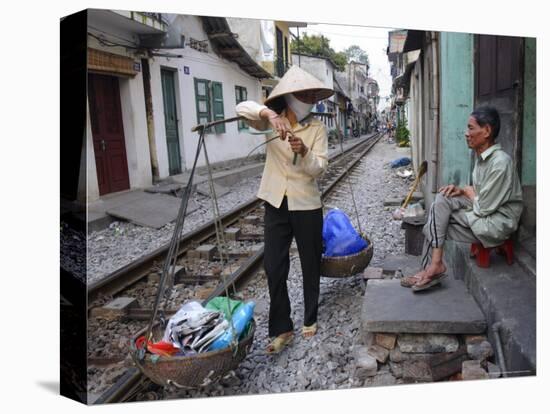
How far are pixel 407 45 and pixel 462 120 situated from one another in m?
1.04

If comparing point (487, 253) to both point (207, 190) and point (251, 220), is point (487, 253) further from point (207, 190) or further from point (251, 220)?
point (207, 190)

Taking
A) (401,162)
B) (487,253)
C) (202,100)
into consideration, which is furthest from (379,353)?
(401,162)

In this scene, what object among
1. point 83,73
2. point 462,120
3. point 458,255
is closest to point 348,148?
point 462,120

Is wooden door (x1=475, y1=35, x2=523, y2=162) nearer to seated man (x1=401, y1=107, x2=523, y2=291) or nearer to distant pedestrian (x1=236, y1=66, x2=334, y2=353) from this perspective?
seated man (x1=401, y1=107, x2=523, y2=291)

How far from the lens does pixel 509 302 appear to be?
2416 millimetres

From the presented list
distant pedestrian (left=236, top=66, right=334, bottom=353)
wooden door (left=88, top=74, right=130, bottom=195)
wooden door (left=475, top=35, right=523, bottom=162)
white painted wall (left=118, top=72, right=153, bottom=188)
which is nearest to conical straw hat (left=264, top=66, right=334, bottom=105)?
distant pedestrian (left=236, top=66, right=334, bottom=353)

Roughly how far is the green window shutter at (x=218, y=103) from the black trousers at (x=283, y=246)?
1206 millimetres

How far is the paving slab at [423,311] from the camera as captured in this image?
7.87 ft

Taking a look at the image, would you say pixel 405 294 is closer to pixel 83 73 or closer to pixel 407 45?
pixel 83 73

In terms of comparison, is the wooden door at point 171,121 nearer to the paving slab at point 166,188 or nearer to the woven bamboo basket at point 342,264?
the paving slab at point 166,188

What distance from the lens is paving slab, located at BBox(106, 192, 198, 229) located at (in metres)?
3.49

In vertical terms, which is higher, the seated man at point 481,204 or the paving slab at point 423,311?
the seated man at point 481,204

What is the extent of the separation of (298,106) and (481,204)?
3.79ft

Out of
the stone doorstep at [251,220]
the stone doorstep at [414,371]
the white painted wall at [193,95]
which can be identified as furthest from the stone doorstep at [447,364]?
the stone doorstep at [251,220]
